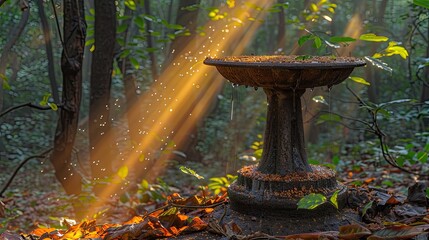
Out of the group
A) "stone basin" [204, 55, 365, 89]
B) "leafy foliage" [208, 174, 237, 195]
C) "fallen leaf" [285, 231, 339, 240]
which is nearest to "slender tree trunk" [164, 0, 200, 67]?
"leafy foliage" [208, 174, 237, 195]

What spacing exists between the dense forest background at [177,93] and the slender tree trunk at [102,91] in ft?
0.04

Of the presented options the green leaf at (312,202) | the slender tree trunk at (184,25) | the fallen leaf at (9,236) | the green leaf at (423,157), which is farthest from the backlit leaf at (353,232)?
the slender tree trunk at (184,25)

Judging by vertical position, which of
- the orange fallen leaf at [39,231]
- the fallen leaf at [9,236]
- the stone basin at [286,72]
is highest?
the stone basin at [286,72]

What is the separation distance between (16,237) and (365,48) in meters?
15.0

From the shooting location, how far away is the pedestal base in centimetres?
374

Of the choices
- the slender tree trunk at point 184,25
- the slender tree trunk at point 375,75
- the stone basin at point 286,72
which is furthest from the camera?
the slender tree trunk at point 375,75

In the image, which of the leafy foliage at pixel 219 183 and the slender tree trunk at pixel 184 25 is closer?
the leafy foliage at pixel 219 183

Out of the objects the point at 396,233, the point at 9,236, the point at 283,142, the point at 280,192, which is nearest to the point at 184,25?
the point at 283,142

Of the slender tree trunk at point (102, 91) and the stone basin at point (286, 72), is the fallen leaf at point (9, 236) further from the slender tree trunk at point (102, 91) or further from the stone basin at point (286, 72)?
the slender tree trunk at point (102, 91)

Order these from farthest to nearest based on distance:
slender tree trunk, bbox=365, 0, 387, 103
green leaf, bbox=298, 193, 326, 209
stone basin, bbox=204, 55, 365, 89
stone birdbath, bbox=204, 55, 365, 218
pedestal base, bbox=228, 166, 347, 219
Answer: slender tree trunk, bbox=365, 0, 387, 103
pedestal base, bbox=228, 166, 347, 219
stone birdbath, bbox=204, 55, 365, 218
stone basin, bbox=204, 55, 365, 89
green leaf, bbox=298, 193, 326, 209

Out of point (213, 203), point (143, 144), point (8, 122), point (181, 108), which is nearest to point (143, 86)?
point (8, 122)

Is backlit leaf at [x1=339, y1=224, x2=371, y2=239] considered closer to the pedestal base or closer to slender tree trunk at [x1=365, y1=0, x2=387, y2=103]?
the pedestal base

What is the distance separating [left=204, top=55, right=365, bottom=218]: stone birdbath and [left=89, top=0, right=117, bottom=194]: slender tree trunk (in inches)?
92.3

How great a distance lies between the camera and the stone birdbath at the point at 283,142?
11.8 ft
